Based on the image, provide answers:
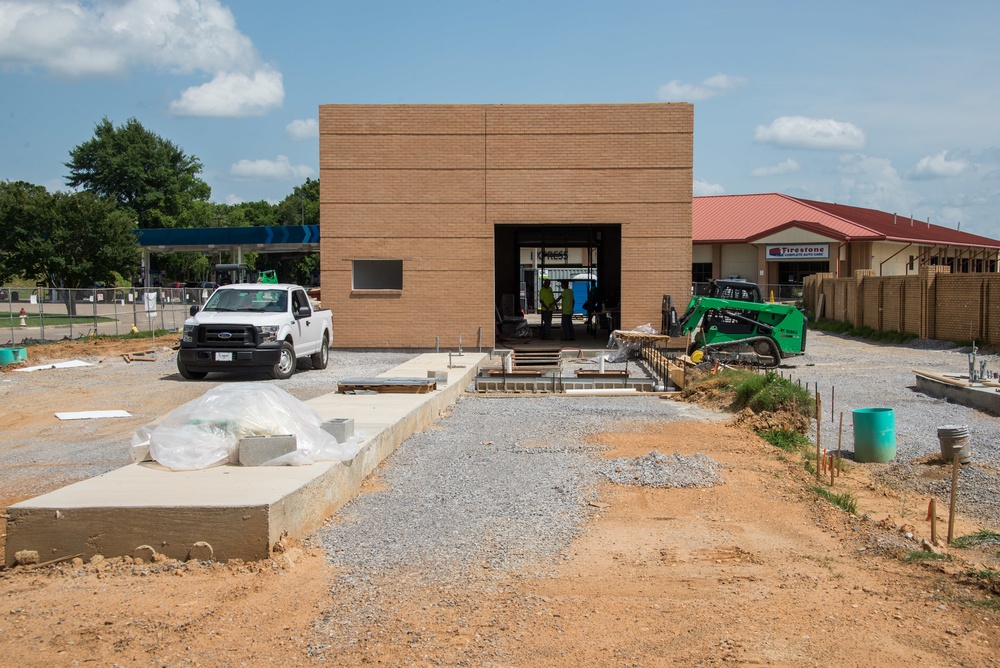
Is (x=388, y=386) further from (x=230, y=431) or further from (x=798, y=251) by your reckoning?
(x=798, y=251)

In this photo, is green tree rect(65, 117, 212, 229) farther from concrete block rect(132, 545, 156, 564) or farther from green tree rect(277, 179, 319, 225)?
concrete block rect(132, 545, 156, 564)

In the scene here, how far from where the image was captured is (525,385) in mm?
18609

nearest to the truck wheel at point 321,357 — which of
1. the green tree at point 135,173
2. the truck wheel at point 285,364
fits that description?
the truck wheel at point 285,364

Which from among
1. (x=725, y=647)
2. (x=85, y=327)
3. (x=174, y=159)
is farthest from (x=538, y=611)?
(x=174, y=159)

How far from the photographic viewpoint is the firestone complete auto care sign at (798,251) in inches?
2016

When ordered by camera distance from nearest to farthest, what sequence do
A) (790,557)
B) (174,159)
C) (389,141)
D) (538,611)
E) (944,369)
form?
(538,611) < (790,557) < (944,369) < (389,141) < (174,159)

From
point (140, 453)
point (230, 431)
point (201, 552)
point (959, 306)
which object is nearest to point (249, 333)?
point (140, 453)

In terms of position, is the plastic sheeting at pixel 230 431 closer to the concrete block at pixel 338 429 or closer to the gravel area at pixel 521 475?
the concrete block at pixel 338 429

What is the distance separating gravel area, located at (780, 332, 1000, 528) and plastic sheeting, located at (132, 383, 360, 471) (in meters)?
6.67

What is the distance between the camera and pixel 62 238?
51344mm

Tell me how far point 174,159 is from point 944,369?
96558mm

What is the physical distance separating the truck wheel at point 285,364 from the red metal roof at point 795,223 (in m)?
37.0

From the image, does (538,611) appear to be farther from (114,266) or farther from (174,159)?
(174,159)

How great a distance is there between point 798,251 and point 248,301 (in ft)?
126
